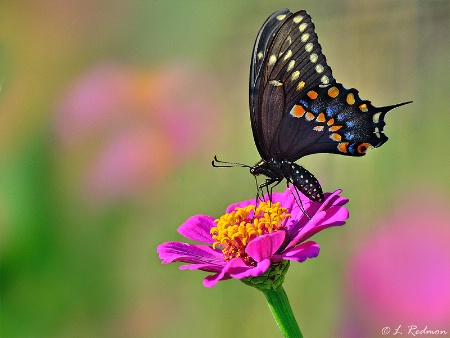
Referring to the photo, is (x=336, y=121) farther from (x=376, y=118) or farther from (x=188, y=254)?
(x=188, y=254)

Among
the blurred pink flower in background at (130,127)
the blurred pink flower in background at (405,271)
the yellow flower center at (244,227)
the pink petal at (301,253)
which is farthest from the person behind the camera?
the blurred pink flower in background at (130,127)

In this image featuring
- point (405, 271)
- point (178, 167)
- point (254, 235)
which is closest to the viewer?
point (254, 235)

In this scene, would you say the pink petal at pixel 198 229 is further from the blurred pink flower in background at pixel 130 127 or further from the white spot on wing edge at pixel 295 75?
the blurred pink flower in background at pixel 130 127

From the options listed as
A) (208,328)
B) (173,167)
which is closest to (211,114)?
(173,167)

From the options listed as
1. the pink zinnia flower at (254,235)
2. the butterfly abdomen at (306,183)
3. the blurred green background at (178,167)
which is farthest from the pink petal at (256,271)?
the blurred green background at (178,167)

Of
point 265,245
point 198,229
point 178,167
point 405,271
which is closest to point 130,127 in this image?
point 178,167

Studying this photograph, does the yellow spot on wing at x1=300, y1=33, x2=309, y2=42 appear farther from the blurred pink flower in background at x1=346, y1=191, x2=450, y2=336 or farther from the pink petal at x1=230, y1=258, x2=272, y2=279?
the blurred pink flower in background at x1=346, y1=191, x2=450, y2=336
